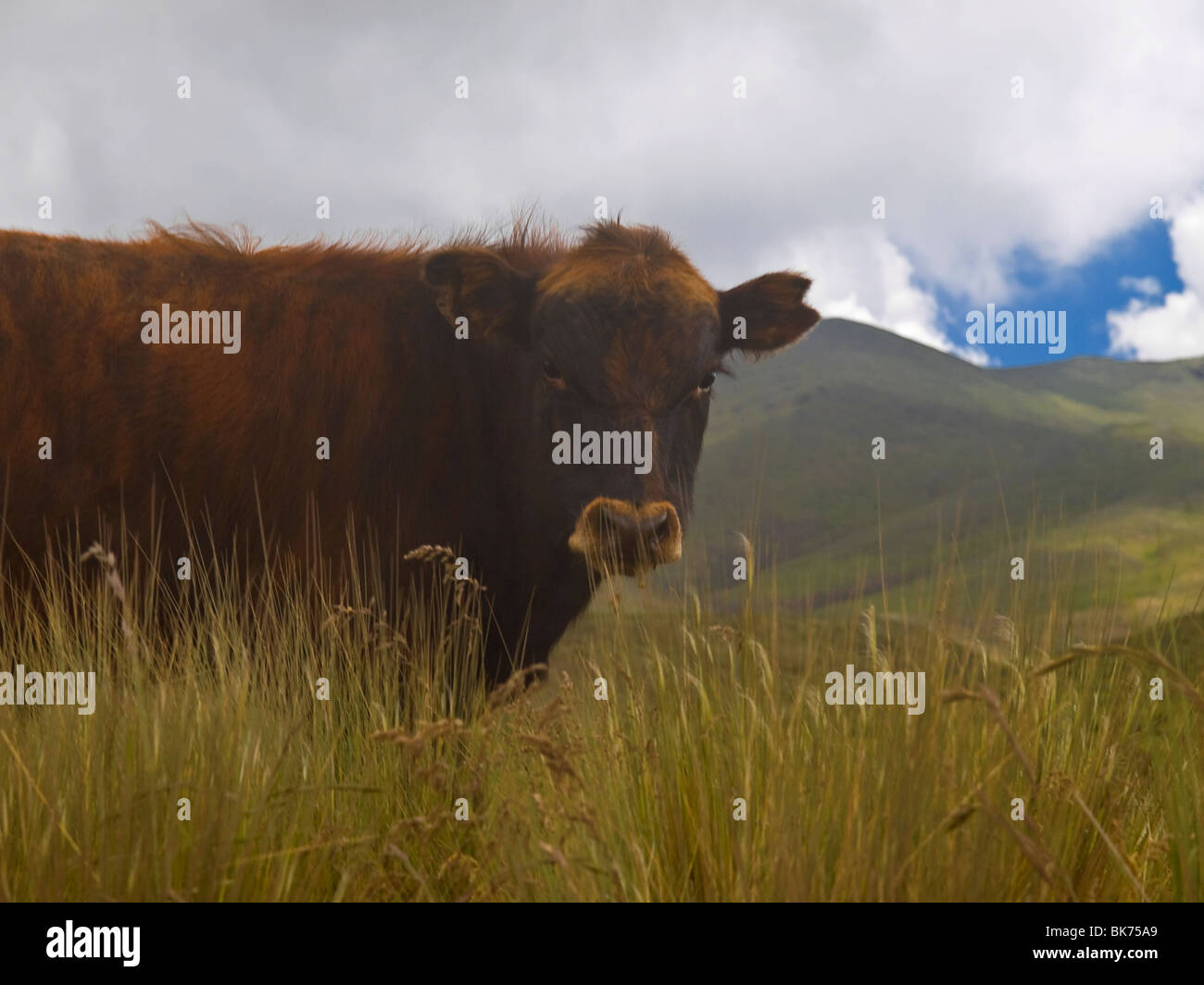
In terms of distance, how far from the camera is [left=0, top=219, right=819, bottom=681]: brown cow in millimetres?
5730

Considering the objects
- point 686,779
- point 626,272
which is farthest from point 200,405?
point 686,779

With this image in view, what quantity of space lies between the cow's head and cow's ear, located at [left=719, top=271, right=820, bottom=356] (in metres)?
0.34

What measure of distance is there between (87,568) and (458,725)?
3.80 meters

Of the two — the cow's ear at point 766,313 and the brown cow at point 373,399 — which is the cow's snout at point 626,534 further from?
the cow's ear at point 766,313

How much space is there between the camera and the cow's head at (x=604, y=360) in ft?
18.3

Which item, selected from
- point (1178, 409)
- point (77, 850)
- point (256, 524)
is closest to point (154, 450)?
point (256, 524)

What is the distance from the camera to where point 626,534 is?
5.12 metres

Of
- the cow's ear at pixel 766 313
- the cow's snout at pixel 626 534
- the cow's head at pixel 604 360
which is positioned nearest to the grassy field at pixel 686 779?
the cow's snout at pixel 626 534

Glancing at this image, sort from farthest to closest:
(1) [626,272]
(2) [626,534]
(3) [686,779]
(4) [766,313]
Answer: (4) [766,313] < (1) [626,272] < (2) [626,534] < (3) [686,779]

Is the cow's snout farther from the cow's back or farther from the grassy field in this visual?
the cow's back

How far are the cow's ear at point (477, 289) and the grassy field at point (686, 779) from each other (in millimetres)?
2375

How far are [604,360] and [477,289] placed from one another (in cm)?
90

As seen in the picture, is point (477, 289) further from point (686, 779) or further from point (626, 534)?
point (686, 779)
